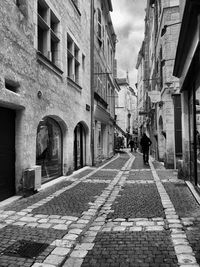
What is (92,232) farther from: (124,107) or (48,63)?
(124,107)

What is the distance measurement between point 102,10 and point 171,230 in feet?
58.6

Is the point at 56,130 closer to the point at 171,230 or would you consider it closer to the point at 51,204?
the point at 51,204

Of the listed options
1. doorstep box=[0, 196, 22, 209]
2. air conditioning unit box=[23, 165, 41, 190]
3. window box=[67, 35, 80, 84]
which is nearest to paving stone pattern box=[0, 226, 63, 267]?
doorstep box=[0, 196, 22, 209]

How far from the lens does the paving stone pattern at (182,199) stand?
17.0 feet

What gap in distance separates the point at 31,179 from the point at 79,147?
21.2ft

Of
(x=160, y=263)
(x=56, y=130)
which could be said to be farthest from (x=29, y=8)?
(x=160, y=263)

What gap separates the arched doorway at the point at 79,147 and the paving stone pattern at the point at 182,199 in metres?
5.08

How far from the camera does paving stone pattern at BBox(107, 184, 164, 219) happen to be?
514 cm

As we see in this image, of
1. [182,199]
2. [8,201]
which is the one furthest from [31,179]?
[182,199]

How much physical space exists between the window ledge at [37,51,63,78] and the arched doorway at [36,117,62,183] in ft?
4.81

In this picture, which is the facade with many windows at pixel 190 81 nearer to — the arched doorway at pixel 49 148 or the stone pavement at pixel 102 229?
the stone pavement at pixel 102 229

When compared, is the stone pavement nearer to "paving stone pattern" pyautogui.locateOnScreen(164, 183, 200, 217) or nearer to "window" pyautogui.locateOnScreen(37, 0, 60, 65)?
"paving stone pattern" pyautogui.locateOnScreen(164, 183, 200, 217)

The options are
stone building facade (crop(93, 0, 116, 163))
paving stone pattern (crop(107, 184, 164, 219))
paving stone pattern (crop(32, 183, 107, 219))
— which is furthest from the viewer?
stone building facade (crop(93, 0, 116, 163))

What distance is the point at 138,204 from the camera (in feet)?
19.3
